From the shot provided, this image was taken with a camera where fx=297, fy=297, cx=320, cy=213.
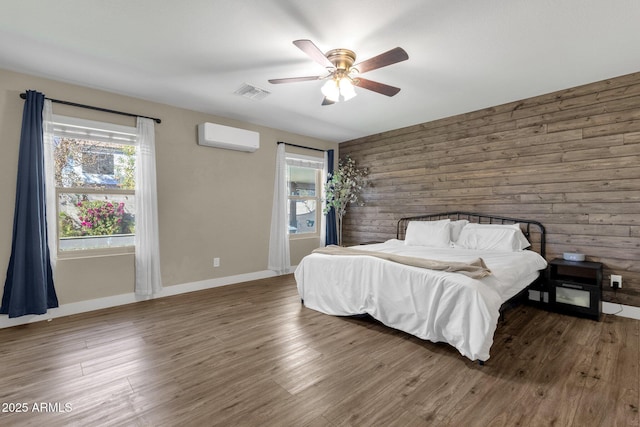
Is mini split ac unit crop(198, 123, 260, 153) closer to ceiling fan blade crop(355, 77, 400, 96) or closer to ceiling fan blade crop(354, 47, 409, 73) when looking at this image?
ceiling fan blade crop(355, 77, 400, 96)

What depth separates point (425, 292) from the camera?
2.48 meters

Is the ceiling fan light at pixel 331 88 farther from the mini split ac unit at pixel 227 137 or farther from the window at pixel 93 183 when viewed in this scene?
the window at pixel 93 183

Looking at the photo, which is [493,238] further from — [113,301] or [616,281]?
[113,301]

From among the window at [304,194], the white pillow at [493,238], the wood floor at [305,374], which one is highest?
the window at [304,194]

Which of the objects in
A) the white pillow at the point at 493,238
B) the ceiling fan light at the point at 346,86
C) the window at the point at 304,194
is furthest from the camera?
the window at the point at 304,194

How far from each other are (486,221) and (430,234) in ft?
2.57

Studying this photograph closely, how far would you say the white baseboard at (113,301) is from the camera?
2.99 meters

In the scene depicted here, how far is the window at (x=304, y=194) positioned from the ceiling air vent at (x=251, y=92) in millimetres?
1756

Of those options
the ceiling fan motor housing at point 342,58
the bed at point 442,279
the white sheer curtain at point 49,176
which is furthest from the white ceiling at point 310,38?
the bed at point 442,279

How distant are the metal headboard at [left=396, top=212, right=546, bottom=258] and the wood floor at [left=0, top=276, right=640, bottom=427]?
3.32ft

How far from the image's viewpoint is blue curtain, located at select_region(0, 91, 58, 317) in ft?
9.47

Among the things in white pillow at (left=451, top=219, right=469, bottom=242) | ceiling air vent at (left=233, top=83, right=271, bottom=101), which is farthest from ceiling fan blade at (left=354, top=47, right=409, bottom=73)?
white pillow at (left=451, top=219, right=469, bottom=242)

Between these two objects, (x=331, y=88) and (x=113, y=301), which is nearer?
(x=331, y=88)

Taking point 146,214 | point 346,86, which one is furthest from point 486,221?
point 146,214
